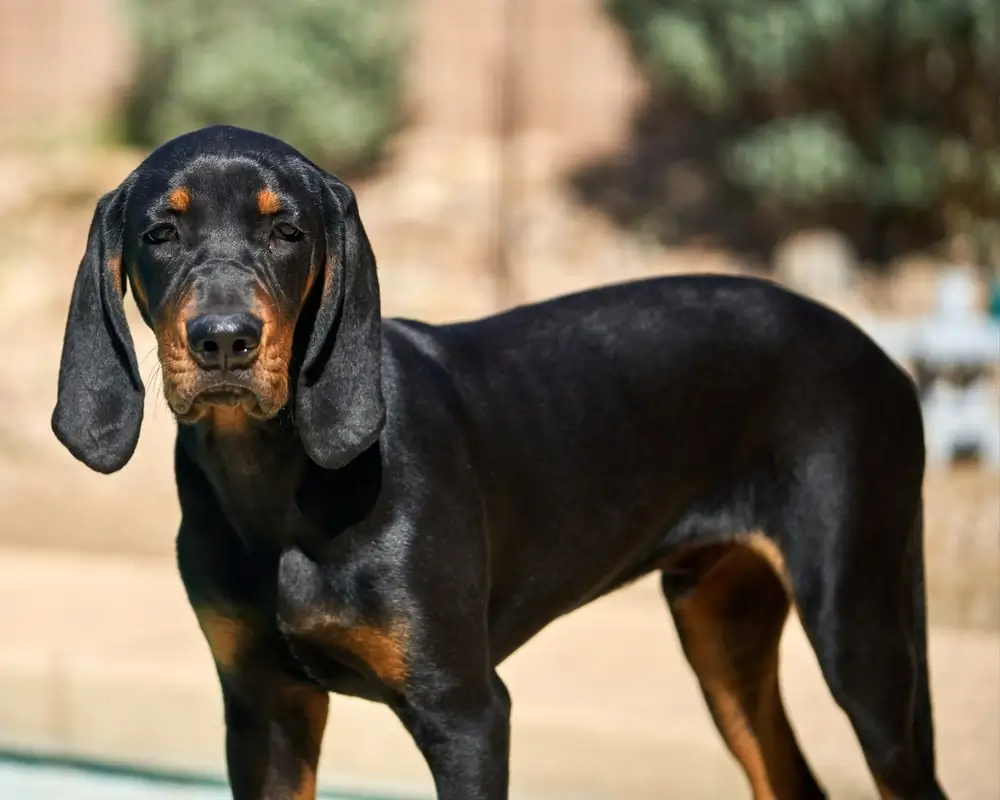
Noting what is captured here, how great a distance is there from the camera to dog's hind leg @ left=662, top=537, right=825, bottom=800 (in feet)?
12.5

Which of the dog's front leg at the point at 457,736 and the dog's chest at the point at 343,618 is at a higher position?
the dog's chest at the point at 343,618

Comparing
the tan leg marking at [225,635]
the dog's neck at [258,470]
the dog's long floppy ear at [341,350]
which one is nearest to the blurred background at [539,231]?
the tan leg marking at [225,635]

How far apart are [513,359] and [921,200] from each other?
8771 mm

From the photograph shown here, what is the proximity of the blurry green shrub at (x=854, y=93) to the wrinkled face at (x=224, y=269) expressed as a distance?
8.89 metres

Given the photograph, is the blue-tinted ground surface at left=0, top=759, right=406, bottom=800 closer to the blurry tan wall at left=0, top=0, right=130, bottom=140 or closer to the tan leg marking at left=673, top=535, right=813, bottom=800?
the tan leg marking at left=673, top=535, right=813, bottom=800

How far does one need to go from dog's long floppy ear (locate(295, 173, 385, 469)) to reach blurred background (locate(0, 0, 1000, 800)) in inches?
70.0

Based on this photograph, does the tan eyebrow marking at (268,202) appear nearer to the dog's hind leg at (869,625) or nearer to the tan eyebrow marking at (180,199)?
the tan eyebrow marking at (180,199)

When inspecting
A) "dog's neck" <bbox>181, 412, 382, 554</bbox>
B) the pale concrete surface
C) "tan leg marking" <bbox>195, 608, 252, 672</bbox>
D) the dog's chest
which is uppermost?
"dog's neck" <bbox>181, 412, 382, 554</bbox>

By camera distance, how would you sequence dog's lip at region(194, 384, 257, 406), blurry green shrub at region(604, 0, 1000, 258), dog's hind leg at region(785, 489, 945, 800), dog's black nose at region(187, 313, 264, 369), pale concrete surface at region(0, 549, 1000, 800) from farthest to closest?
1. blurry green shrub at region(604, 0, 1000, 258)
2. pale concrete surface at region(0, 549, 1000, 800)
3. dog's hind leg at region(785, 489, 945, 800)
4. dog's lip at region(194, 384, 257, 406)
5. dog's black nose at region(187, 313, 264, 369)

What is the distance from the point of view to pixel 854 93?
38.9 feet

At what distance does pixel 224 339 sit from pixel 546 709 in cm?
218

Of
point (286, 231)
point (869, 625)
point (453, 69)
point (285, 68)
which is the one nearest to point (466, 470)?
point (286, 231)

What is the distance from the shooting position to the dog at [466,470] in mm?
2791

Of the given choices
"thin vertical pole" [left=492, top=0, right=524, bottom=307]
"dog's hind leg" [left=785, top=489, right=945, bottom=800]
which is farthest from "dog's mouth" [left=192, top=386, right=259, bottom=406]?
"thin vertical pole" [left=492, top=0, right=524, bottom=307]
